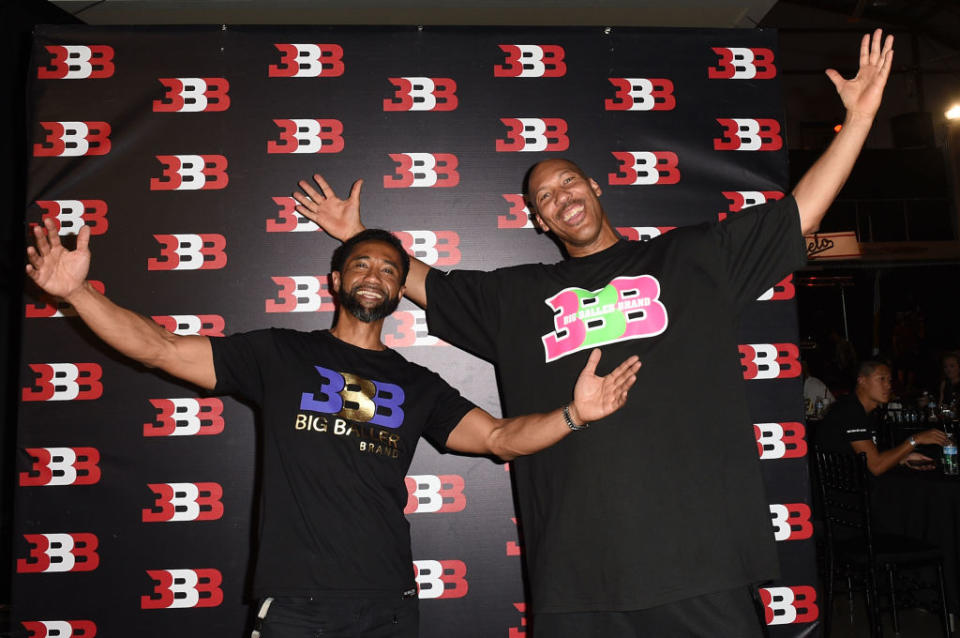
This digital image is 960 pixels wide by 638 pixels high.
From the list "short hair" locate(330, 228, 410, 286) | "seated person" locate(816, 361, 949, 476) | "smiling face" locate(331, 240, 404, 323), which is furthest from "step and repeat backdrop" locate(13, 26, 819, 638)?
"seated person" locate(816, 361, 949, 476)

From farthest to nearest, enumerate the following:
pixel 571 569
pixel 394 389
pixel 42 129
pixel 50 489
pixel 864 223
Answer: pixel 864 223 → pixel 42 129 → pixel 50 489 → pixel 394 389 → pixel 571 569

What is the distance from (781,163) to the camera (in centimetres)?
323

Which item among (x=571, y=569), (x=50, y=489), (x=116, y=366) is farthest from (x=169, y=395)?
(x=571, y=569)

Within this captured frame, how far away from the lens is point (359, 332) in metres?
2.38

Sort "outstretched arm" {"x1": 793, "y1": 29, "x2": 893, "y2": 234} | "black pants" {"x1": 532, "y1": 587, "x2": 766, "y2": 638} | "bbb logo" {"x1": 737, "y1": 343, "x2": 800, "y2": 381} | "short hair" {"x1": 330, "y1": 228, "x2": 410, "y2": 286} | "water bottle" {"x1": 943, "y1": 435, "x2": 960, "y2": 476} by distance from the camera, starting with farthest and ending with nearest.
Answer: "water bottle" {"x1": 943, "y1": 435, "x2": 960, "y2": 476} < "bbb logo" {"x1": 737, "y1": 343, "x2": 800, "y2": 381} < "short hair" {"x1": 330, "y1": 228, "x2": 410, "y2": 286} < "outstretched arm" {"x1": 793, "y1": 29, "x2": 893, "y2": 234} < "black pants" {"x1": 532, "y1": 587, "x2": 766, "y2": 638}

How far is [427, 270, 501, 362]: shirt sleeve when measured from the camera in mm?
2389

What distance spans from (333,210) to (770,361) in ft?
6.58

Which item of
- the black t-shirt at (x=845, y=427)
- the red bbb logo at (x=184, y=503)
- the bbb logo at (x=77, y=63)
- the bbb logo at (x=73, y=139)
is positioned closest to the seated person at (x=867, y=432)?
the black t-shirt at (x=845, y=427)

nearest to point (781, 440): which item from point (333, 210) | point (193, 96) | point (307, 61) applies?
point (333, 210)

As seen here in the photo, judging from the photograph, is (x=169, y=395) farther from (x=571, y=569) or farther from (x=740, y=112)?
(x=740, y=112)

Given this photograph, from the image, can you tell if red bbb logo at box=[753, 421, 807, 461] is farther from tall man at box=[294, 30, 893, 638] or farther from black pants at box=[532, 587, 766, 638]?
black pants at box=[532, 587, 766, 638]

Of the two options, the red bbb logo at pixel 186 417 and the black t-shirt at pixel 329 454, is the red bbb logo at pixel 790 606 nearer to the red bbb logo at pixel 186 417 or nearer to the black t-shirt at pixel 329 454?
the black t-shirt at pixel 329 454

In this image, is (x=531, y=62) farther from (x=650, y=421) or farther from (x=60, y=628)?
(x=60, y=628)

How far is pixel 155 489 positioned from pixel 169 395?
1.28 ft
